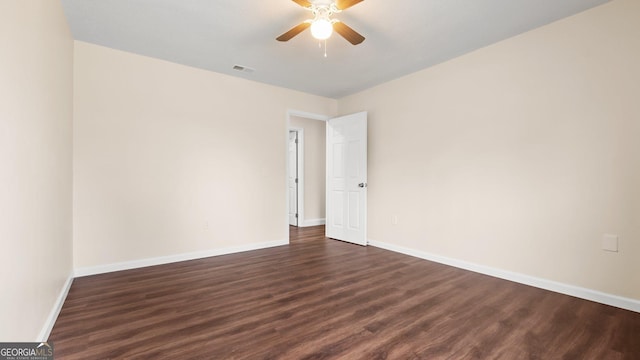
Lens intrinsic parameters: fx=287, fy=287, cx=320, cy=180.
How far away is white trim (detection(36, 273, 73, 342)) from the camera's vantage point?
73.7 inches

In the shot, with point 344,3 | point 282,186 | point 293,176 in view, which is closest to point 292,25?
point 344,3

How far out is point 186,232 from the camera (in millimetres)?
3779

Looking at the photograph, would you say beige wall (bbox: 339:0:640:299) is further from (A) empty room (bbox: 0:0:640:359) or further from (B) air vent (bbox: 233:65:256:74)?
(B) air vent (bbox: 233:65:256:74)

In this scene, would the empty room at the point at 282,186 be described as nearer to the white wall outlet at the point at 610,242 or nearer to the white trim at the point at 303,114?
the white wall outlet at the point at 610,242

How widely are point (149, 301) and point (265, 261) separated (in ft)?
4.75

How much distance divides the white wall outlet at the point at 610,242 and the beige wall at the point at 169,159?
3.77 metres

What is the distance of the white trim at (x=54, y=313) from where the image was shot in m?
1.87

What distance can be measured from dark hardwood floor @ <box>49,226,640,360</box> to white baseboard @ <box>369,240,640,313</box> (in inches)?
3.8

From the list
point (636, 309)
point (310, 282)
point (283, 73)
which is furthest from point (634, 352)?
point (283, 73)

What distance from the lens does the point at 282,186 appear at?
469 cm

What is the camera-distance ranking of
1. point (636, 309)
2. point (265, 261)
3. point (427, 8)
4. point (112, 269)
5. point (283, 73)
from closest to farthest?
1. point (636, 309)
2. point (427, 8)
3. point (112, 269)
4. point (265, 261)
5. point (283, 73)

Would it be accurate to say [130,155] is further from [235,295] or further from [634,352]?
[634,352]

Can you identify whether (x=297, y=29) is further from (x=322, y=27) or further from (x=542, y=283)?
(x=542, y=283)
